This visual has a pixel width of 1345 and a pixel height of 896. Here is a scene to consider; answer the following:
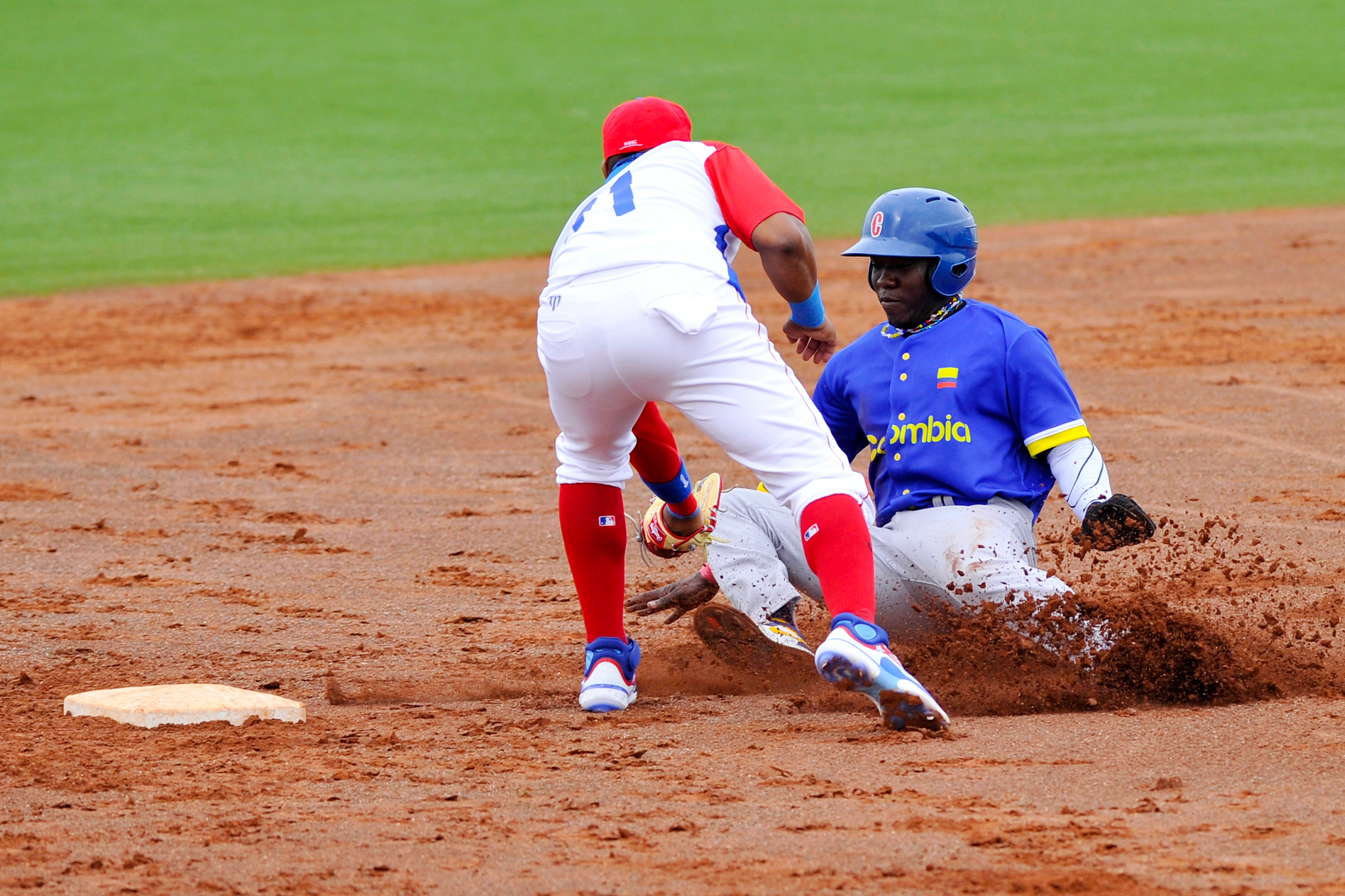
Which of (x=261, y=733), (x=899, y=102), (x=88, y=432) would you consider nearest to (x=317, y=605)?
(x=261, y=733)

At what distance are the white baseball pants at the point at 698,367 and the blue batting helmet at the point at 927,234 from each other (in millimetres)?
677

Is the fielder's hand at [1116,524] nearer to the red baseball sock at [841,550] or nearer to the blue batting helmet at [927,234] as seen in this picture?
the red baseball sock at [841,550]

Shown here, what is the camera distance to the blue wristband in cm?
379

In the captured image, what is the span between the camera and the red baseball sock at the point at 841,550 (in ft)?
11.7

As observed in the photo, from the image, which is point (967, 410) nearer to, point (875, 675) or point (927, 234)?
point (927, 234)

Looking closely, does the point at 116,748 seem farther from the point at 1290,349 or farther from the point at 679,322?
the point at 1290,349

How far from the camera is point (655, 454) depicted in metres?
4.18

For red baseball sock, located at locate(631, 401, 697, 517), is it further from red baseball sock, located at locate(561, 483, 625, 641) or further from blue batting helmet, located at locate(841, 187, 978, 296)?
blue batting helmet, located at locate(841, 187, 978, 296)

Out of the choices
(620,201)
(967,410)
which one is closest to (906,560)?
(967,410)

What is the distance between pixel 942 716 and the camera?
347 cm

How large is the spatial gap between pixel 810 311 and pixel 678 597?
3.20 feet

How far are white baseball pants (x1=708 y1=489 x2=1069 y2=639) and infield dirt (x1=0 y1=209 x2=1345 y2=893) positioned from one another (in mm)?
126

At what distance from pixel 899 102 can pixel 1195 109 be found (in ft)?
12.3

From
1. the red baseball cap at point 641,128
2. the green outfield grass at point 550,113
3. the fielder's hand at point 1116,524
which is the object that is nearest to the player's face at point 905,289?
the red baseball cap at point 641,128
